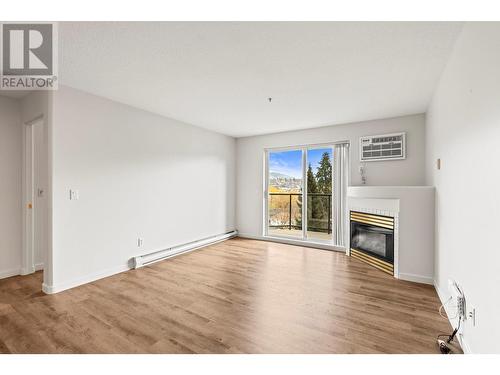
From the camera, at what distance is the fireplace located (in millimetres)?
3492

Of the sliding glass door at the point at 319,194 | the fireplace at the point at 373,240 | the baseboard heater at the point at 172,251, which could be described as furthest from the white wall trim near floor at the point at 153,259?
the fireplace at the point at 373,240

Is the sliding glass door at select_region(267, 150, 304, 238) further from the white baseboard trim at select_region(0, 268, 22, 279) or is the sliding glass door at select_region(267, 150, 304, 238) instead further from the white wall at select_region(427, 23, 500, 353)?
the white baseboard trim at select_region(0, 268, 22, 279)

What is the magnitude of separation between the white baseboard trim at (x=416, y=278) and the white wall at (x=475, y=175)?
2.58ft

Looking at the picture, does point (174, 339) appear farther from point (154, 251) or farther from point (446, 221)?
point (446, 221)

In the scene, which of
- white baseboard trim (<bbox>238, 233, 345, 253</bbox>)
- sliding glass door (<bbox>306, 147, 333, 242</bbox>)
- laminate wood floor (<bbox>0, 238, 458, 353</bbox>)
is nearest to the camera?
laminate wood floor (<bbox>0, 238, 458, 353</bbox>)

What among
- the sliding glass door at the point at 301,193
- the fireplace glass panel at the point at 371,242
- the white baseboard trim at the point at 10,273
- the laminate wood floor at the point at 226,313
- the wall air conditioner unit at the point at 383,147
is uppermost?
the wall air conditioner unit at the point at 383,147

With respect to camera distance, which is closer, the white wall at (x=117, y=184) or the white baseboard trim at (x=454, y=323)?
the white baseboard trim at (x=454, y=323)

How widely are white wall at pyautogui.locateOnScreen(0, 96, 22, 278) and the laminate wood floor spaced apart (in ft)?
1.01

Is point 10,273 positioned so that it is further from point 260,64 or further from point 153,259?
point 260,64

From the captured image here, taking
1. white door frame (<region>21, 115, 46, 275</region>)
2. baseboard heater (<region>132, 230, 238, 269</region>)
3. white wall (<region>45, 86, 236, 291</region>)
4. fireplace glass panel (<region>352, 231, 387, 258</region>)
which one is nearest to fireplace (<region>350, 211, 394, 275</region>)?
fireplace glass panel (<region>352, 231, 387, 258</region>)

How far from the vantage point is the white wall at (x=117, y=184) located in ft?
9.31

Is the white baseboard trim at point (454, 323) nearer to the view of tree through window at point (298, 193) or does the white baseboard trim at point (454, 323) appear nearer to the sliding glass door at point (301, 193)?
the sliding glass door at point (301, 193)

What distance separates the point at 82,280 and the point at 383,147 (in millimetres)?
5039

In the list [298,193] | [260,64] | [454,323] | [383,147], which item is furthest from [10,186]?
[383,147]
